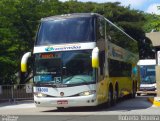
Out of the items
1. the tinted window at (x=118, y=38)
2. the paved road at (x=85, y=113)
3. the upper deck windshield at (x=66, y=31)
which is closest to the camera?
the paved road at (x=85, y=113)

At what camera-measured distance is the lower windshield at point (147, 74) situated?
41406 mm

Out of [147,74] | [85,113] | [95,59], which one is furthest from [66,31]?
[147,74]

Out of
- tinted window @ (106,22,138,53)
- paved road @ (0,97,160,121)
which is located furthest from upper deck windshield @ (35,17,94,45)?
paved road @ (0,97,160,121)

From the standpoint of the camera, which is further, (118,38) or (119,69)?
(118,38)

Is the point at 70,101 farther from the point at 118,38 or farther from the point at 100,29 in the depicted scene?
the point at 118,38

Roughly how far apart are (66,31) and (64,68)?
173 centimetres

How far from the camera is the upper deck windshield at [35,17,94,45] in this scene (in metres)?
20.4

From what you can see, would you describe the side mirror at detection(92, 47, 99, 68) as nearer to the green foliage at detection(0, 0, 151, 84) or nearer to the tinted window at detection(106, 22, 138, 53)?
the tinted window at detection(106, 22, 138, 53)

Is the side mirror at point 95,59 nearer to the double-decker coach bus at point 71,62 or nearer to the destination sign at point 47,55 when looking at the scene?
the double-decker coach bus at point 71,62

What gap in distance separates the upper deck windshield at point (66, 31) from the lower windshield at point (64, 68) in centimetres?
63

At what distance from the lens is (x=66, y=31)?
2067cm

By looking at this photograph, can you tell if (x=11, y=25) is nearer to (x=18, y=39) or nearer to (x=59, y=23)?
(x=18, y=39)

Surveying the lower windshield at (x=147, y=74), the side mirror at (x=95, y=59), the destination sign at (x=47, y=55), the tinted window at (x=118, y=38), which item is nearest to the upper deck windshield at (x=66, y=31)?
the destination sign at (x=47, y=55)

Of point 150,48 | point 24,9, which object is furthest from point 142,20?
point 24,9
